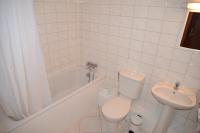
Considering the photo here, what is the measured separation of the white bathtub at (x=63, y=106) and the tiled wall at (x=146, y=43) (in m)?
0.49

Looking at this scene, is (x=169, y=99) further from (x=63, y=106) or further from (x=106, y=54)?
(x=63, y=106)

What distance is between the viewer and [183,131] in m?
1.69

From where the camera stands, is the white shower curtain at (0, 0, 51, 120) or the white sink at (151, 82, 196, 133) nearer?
the white shower curtain at (0, 0, 51, 120)

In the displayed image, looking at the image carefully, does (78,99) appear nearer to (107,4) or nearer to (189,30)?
(107,4)

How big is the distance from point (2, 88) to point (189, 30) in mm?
2043

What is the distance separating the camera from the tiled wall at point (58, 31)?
1.88 metres

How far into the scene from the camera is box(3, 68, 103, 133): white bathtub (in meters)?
1.40

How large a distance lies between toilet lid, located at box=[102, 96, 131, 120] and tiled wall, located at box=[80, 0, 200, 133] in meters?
0.32

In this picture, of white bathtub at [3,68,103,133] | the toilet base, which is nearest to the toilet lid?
the toilet base

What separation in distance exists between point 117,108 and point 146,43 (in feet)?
3.04

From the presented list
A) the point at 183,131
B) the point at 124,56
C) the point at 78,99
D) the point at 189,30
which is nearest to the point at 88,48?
the point at 124,56

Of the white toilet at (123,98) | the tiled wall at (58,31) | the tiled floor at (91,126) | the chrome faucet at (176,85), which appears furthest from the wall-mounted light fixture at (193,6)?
the tiled floor at (91,126)

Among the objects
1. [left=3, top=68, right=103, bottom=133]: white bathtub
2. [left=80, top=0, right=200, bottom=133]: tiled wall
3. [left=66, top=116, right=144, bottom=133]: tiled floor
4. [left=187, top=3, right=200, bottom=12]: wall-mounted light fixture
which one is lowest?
[left=66, top=116, right=144, bottom=133]: tiled floor

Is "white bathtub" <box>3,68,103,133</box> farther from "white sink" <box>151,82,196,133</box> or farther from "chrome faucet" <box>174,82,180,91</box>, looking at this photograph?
"chrome faucet" <box>174,82,180,91</box>
